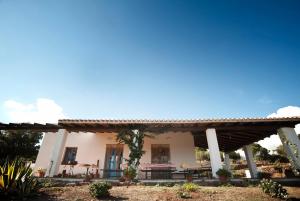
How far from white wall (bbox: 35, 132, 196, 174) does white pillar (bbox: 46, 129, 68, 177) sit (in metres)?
2.33

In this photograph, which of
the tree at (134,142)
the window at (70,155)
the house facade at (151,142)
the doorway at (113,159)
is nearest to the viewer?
the tree at (134,142)

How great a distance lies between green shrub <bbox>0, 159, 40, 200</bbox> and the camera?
5457 mm

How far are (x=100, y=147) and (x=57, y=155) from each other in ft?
10.2

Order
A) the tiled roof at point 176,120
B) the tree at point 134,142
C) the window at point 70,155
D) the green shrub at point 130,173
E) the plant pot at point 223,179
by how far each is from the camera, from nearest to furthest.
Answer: the plant pot at point 223,179, the green shrub at point 130,173, the tree at point 134,142, the tiled roof at point 176,120, the window at point 70,155

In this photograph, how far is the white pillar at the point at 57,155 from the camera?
9797 millimetres

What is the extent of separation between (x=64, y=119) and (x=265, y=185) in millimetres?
9839

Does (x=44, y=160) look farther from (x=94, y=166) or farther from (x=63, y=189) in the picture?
(x=63, y=189)

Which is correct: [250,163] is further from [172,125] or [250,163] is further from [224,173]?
[172,125]

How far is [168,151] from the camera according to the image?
508 inches

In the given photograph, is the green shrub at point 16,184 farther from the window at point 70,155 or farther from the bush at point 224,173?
the bush at point 224,173

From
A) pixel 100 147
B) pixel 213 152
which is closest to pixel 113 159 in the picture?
pixel 100 147

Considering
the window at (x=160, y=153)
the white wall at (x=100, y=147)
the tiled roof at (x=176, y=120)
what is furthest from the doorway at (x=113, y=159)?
the tiled roof at (x=176, y=120)

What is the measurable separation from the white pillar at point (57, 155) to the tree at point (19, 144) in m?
5.85

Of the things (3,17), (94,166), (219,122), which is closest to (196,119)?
(219,122)
